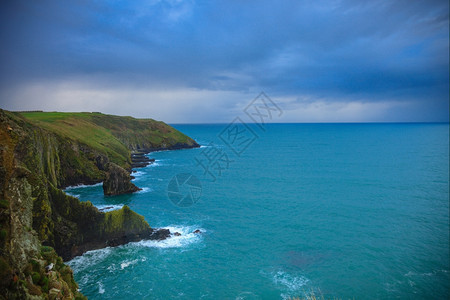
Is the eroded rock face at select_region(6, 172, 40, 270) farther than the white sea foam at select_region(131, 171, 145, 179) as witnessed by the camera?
No

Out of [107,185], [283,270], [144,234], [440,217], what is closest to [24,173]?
[144,234]

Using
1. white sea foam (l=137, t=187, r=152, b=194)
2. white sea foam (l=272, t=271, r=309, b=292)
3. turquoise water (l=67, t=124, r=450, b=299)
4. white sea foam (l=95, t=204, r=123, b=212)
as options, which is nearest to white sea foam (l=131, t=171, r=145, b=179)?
turquoise water (l=67, t=124, r=450, b=299)

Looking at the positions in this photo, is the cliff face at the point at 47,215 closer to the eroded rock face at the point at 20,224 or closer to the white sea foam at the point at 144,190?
the eroded rock face at the point at 20,224

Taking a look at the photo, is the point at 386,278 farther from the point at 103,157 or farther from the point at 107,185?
the point at 103,157

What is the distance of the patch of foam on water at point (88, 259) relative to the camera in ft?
109

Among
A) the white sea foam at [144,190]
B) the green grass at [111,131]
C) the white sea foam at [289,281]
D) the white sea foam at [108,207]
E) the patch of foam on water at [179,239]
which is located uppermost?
the green grass at [111,131]

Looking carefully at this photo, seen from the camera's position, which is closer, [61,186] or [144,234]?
[144,234]

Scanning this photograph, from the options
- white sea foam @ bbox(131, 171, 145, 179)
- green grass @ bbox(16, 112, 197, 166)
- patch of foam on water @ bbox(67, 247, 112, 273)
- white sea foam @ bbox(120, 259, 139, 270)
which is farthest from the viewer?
green grass @ bbox(16, 112, 197, 166)

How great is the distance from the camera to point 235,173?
9525cm

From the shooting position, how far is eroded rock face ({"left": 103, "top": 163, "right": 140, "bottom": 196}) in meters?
63.2

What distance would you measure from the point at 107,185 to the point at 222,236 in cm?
3543

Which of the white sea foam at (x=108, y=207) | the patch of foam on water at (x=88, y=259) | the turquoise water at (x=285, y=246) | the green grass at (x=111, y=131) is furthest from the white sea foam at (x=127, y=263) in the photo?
the green grass at (x=111, y=131)

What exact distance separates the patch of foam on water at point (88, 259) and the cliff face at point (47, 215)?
0.89 meters

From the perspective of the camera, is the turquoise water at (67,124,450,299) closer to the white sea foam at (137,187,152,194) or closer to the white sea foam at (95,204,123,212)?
the white sea foam at (137,187,152,194)
